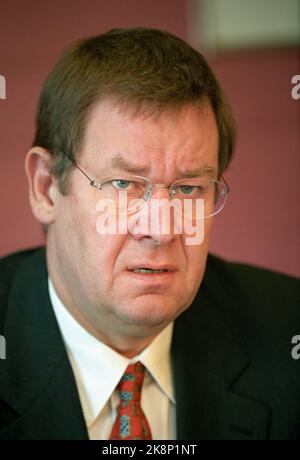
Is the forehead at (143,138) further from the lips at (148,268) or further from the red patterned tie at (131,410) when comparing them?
the red patterned tie at (131,410)

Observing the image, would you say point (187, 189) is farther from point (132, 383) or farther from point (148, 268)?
point (132, 383)

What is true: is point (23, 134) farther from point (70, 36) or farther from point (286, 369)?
point (286, 369)

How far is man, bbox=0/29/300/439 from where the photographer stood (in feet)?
3.90

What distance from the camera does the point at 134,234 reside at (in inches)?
46.5

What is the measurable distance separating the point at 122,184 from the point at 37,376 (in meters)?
0.42

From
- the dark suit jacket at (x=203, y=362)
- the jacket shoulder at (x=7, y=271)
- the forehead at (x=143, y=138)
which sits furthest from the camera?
the jacket shoulder at (x=7, y=271)

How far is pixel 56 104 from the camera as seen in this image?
1279mm

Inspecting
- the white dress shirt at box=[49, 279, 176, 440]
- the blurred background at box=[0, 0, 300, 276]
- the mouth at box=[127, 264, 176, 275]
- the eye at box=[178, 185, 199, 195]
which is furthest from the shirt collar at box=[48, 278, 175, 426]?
the blurred background at box=[0, 0, 300, 276]

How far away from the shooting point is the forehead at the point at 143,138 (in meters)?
1.17

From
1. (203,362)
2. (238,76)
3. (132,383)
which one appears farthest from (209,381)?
(238,76)

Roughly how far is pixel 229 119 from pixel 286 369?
56 cm

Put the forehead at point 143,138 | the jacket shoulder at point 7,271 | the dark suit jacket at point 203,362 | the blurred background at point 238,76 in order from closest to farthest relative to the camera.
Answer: the forehead at point 143,138, the dark suit jacket at point 203,362, the jacket shoulder at point 7,271, the blurred background at point 238,76

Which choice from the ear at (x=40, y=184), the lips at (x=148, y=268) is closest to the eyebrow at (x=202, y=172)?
the lips at (x=148, y=268)
